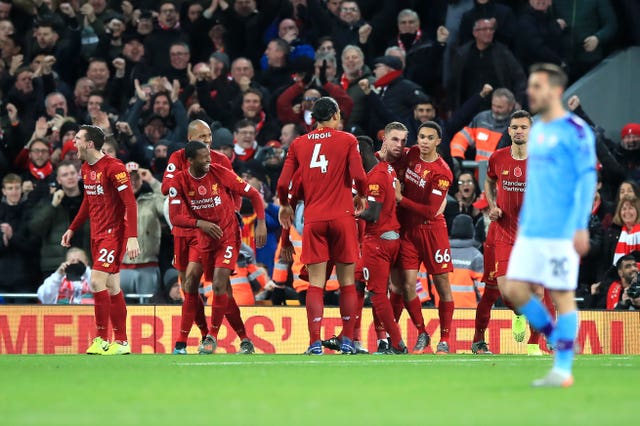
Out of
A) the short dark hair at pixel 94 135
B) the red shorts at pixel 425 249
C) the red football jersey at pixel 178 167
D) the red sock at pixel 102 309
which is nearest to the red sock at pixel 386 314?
the red shorts at pixel 425 249

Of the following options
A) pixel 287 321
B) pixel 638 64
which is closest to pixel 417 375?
pixel 287 321

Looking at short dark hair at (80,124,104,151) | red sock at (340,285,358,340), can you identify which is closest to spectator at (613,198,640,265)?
red sock at (340,285,358,340)

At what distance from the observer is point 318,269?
1359cm

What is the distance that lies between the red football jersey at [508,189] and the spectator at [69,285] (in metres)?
6.28

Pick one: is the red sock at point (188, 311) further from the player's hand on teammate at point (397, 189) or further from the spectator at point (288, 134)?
the spectator at point (288, 134)

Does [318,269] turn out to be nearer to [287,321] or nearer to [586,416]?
[287,321]

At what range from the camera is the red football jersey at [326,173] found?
44.1 feet

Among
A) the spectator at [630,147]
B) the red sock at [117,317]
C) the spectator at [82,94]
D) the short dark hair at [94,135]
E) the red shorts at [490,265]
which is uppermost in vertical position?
the spectator at [82,94]

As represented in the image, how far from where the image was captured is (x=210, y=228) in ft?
46.8

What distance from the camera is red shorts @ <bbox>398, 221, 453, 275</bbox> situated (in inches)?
585

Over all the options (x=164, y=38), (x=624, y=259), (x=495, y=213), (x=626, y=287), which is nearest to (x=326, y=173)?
(x=495, y=213)

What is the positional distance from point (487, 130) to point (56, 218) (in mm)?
6623

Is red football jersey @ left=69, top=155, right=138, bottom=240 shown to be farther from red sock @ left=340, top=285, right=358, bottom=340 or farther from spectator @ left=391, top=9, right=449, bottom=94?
spectator @ left=391, top=9, right=449, bottom=94

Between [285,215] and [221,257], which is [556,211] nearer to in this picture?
[285,215]
